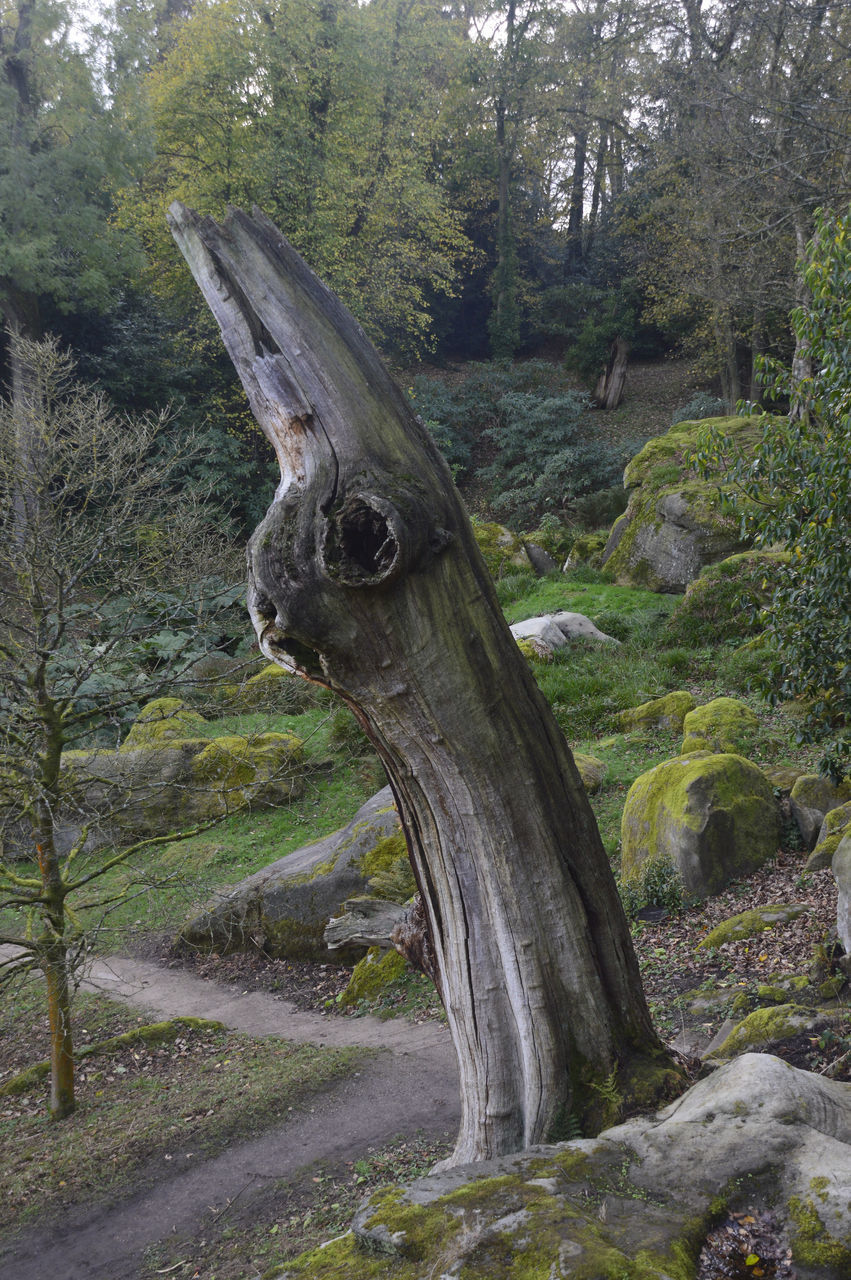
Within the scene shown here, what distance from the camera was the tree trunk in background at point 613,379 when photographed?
91.6 feet

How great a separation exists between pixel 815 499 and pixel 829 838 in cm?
314

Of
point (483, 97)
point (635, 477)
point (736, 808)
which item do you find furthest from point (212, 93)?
point (736, 808)

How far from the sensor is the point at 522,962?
121 inches

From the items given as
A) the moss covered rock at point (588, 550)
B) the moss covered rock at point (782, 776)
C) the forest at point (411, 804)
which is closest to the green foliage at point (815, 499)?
the forest at point (411, 804)

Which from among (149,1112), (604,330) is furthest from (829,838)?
(604,330)

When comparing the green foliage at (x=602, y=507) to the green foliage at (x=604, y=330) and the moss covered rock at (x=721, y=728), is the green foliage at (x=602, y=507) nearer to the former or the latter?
the green foliage at (x=604, y=330)

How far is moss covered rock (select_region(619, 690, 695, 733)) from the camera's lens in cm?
1100

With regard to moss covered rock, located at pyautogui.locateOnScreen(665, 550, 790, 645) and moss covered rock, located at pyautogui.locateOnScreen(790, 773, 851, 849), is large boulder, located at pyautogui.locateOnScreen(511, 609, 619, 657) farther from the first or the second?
moss covered rock, located at pyautogui.locateOnScreen(790, 773, 851, 849)

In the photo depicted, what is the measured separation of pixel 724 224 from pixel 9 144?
55.7 feet

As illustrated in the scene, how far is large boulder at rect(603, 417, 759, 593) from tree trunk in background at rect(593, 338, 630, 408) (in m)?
9.77

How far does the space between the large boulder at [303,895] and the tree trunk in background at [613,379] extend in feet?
71.9

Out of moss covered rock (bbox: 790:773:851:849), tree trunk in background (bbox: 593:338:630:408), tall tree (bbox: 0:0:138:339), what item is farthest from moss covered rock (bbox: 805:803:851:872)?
tree trunk in background (bbox: 593:338:630:408)

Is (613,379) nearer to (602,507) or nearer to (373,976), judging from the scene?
(602,507)

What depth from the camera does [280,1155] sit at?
5.19 metres
